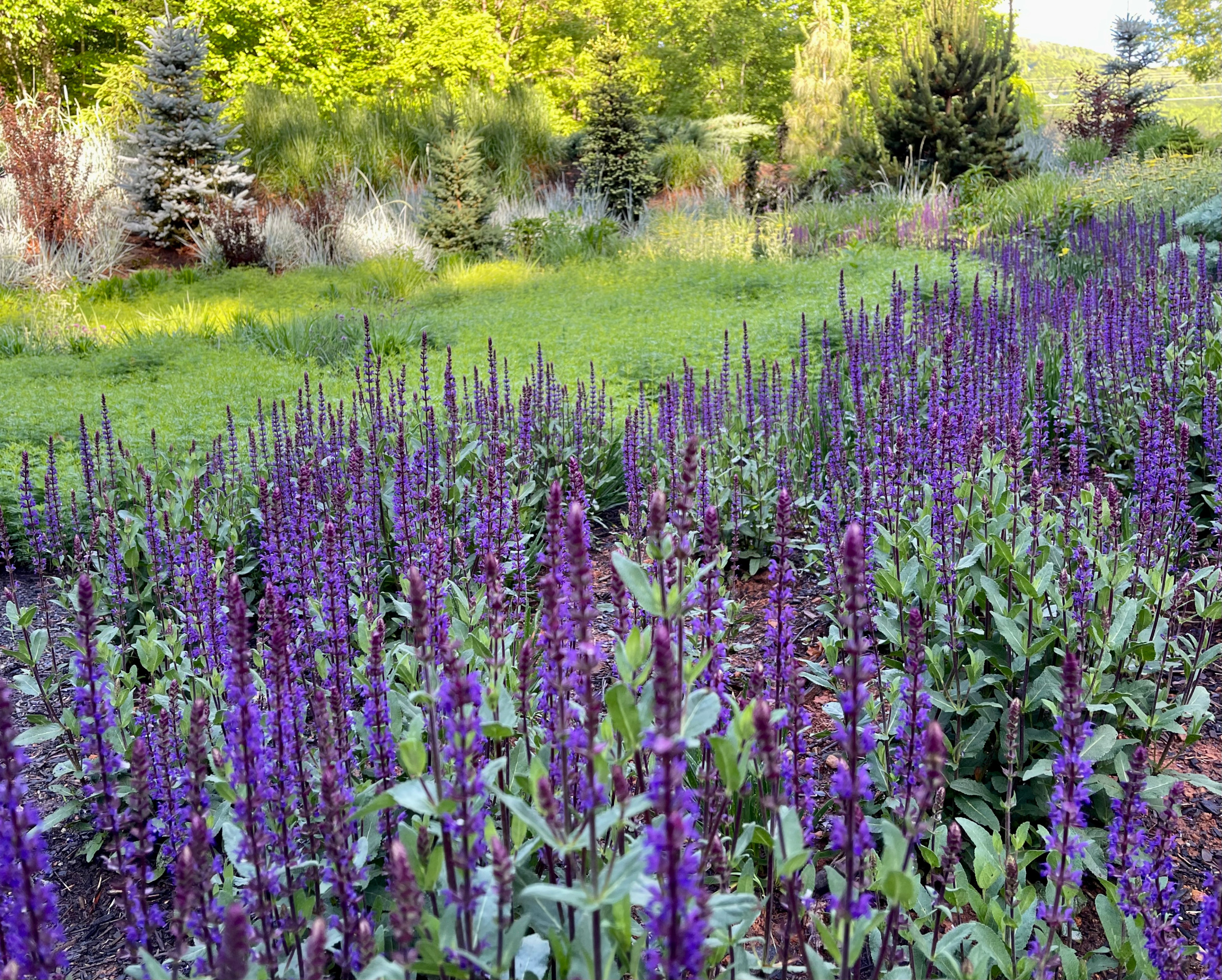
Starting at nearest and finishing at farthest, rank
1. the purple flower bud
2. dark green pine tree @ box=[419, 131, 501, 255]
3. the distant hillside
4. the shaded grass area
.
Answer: the purple flower bud, the shaded grass area, dark green pine tree @ box=[419, 131, 501, 255], the distant hillside

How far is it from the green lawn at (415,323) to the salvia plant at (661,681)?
5.79ft

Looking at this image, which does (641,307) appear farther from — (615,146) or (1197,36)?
(1197,36)

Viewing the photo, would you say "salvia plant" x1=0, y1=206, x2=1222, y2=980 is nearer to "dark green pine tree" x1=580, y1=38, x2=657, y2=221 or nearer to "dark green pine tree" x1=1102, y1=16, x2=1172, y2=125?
"dark green pine tree" x1=580, y1=38, x2=657, y2=221

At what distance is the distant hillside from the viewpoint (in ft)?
130

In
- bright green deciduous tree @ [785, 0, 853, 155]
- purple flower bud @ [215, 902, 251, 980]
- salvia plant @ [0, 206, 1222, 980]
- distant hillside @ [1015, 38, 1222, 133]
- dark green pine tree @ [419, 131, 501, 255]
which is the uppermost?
distant hillside @ [1015, 38, 1222, 133]

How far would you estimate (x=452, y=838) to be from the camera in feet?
5.59

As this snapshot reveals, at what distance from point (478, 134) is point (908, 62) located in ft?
29.5

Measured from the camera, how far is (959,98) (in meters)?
18.6

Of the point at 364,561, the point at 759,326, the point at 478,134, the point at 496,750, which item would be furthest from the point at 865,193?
the point at 496,750

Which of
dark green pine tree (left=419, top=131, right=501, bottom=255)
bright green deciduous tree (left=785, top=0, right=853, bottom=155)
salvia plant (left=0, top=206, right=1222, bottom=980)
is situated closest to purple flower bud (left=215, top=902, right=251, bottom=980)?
salvia plant (left=0, top=206, right=1222, bottom=980)

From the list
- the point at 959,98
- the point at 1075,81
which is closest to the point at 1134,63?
the point at 1075,81

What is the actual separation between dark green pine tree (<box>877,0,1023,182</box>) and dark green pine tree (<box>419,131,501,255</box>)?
897 cm

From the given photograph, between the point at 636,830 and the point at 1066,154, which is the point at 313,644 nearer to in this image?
the point at 636,830

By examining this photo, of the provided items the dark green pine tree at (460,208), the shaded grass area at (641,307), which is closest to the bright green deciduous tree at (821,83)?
the dark green pine tree at (460,208)
